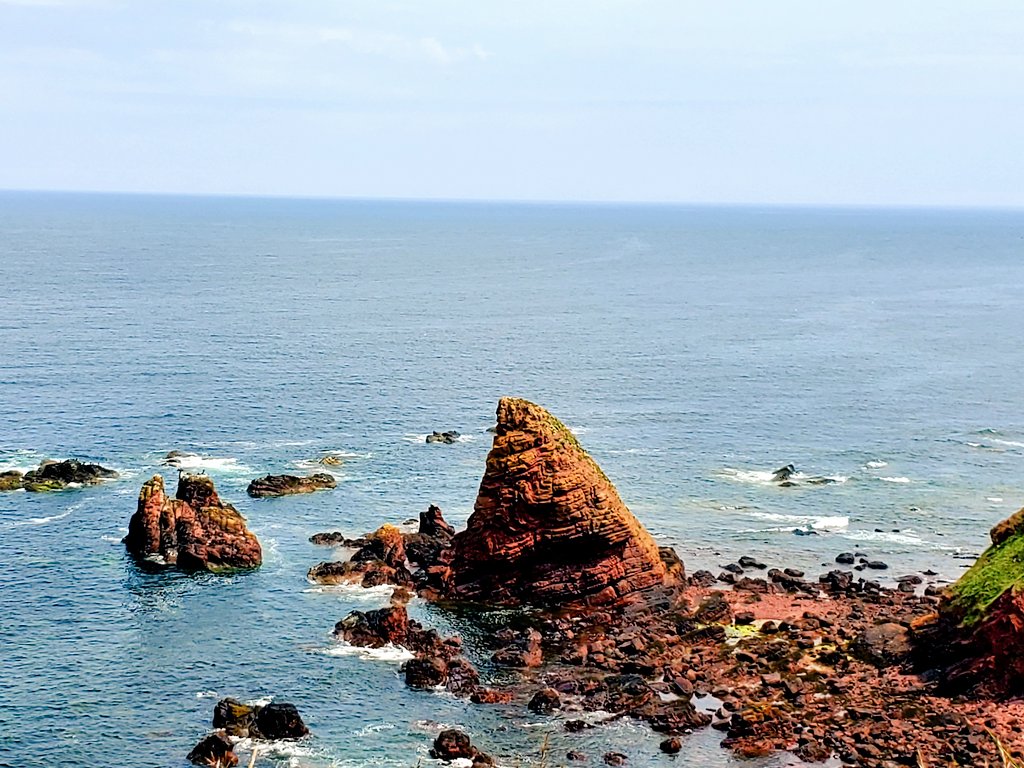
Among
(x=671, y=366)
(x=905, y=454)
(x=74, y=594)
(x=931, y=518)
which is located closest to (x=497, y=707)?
(x=74, y=594)

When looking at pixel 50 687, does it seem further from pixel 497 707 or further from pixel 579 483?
pixel 579 483

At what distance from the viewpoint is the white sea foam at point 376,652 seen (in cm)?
8050

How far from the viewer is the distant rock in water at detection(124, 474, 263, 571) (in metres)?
96.4

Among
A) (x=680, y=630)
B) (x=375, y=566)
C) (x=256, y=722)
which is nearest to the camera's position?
(x=256, y=722)

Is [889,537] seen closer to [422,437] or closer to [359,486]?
[359,486]

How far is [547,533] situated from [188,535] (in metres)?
31.3

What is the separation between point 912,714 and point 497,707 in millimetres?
25987

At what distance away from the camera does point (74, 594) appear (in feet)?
294

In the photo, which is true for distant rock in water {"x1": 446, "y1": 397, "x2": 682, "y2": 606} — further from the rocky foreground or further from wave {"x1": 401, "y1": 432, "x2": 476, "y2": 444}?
wave {"x1": 401, "y1": 432, "x2": 476, "y2": 444}

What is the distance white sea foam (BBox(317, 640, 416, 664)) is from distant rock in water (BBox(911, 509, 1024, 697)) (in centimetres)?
3547

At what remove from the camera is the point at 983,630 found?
242ft

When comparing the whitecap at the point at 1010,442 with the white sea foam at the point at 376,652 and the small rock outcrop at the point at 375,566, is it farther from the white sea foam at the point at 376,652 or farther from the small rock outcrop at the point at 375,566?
the white sea foam at the point at 376,652

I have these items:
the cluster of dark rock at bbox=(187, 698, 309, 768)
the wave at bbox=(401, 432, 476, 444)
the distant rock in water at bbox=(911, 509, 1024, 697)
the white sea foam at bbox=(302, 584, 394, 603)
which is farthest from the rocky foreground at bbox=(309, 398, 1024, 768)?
the wave at bbox=(401, 432, 476, 444)

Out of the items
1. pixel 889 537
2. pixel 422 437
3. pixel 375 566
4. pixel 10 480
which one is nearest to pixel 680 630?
pixel 375 566
